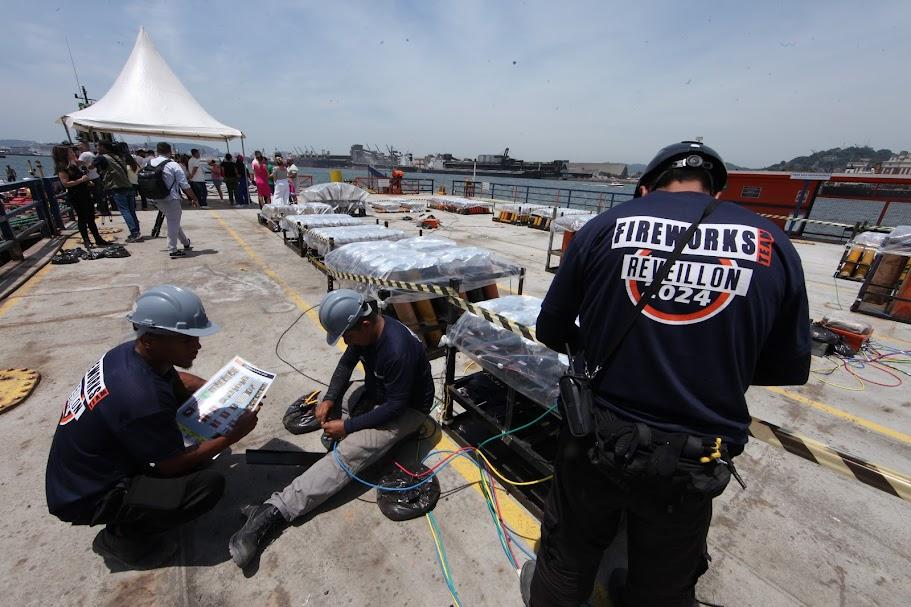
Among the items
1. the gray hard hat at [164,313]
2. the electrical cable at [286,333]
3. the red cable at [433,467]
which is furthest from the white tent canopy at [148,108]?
the red cable at [433,467]

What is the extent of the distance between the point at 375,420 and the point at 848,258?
12521 mm

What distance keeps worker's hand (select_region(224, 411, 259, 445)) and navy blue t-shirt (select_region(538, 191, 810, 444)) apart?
219cm

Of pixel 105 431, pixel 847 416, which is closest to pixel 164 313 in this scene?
pixel 105 431

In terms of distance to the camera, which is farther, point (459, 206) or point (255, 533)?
point (459, 206)

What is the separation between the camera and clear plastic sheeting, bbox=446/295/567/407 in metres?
2.53

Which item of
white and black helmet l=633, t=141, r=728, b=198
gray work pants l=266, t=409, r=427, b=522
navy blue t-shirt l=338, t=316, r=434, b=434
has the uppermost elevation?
white and black helmet l=633, t=141, r=728, b=198

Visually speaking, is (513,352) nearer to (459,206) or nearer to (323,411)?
(323,411)

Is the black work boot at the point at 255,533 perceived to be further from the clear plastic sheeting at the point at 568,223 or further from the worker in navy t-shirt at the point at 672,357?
the clear plastic sheeting at the point at 568,223

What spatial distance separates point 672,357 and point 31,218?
41.1 feet

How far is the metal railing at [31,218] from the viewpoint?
21.4 feet

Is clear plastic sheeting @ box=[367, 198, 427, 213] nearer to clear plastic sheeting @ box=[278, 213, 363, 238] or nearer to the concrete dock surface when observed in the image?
clear plastic sheeting @ box=[278, 213, 363, 238]

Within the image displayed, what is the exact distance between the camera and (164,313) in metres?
1.93

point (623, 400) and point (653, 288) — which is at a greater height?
point (653, 288)

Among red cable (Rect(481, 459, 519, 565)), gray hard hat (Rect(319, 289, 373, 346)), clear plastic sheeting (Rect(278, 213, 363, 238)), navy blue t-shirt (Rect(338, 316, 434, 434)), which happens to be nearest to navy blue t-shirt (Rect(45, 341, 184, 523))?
gray hard hat (Rect(319, 289, 373, 346))
